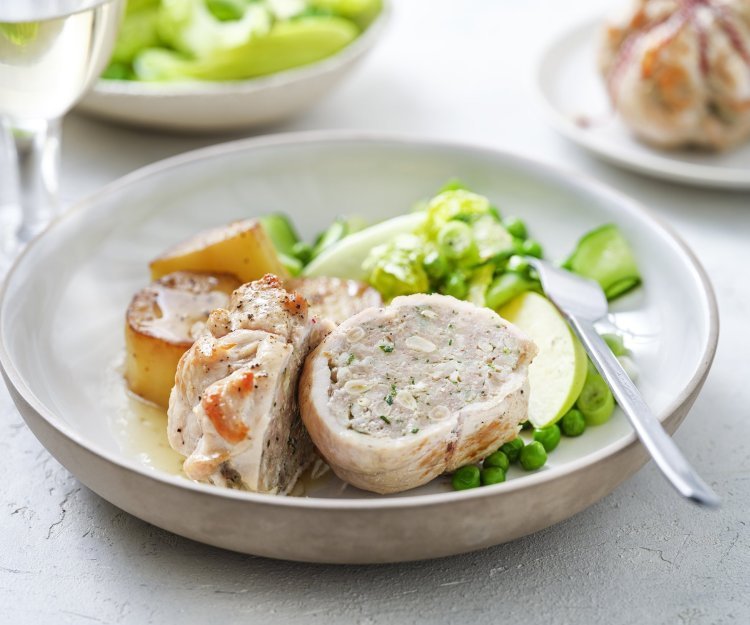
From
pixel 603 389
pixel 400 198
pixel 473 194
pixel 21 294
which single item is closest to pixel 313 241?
pixel 400 198

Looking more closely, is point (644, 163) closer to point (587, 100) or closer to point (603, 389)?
point (587, 100)

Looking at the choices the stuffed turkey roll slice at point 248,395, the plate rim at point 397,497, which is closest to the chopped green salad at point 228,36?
the plate rim at point 397,497

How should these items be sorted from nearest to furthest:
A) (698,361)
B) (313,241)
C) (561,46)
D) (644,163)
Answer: (698,361), (313,241), (644,163), (561,46)

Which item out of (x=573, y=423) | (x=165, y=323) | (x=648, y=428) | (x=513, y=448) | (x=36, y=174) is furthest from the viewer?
(x=36, y=174)

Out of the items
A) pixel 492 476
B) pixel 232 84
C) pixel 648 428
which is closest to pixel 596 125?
pixel 232 84

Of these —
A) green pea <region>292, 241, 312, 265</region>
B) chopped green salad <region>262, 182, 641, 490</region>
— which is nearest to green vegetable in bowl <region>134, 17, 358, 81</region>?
chopped green salad <region>262, 182, 641, 490</region>

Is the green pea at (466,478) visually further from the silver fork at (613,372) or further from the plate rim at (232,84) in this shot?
the plate rim at (232,84)

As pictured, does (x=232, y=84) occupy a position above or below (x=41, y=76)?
below

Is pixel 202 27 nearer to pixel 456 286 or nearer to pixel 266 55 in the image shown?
pixel 266 55
